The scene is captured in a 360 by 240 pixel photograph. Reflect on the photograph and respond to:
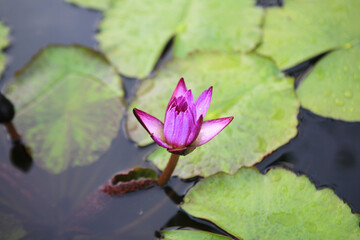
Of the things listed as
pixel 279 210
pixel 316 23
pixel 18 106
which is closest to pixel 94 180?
pixel 18 106

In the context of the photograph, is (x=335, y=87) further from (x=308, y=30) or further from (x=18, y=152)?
(x=18, y=152)

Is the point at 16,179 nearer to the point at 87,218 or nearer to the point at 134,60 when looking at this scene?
the point at 87,218

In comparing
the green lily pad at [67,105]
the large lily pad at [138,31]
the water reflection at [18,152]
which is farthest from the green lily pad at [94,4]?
the water reflection at [18,152]

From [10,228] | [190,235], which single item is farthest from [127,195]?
[10,228]

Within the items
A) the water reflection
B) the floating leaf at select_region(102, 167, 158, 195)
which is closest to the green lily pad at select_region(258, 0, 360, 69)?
the floating leaf at select_region(102, 167, 158, 195)

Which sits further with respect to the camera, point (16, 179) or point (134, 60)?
point (134, 60)

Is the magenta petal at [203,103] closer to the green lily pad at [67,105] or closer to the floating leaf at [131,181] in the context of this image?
the floating leaf at [131,181]
